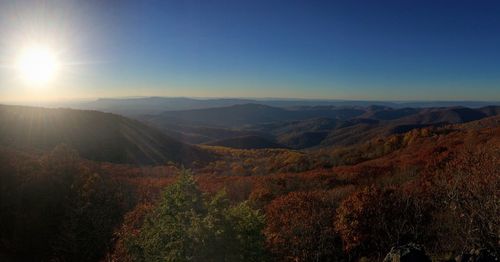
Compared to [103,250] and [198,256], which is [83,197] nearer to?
[103,250]

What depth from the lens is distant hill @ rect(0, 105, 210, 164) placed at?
60.1 m

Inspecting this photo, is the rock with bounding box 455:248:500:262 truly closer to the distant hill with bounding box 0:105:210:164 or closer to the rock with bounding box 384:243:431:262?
the rock with bounding box 384:243:431:262

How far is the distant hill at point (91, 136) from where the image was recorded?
60125 millimetres

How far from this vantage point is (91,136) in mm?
67000

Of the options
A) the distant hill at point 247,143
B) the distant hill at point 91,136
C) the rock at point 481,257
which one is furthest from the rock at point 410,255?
the distant hill at point 247,143

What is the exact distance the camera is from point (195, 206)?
8.95m

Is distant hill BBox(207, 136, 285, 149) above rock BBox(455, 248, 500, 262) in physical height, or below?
below

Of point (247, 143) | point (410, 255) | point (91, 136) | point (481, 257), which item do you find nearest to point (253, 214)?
point (410, 255)

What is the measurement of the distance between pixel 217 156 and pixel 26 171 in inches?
1811

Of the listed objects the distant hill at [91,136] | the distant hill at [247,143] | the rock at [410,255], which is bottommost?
the distant hill at [247,143]

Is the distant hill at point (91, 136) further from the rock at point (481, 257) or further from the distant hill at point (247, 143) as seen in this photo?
the distant hill at point (247, 143)

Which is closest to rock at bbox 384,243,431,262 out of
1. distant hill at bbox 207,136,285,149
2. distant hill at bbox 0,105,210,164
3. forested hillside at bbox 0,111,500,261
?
forested hillside at bbox 0,111,500,261

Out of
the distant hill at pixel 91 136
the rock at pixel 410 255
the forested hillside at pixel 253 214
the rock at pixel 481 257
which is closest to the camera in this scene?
the rock at pixel 481 257

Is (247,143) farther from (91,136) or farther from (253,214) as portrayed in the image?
(253,214)
